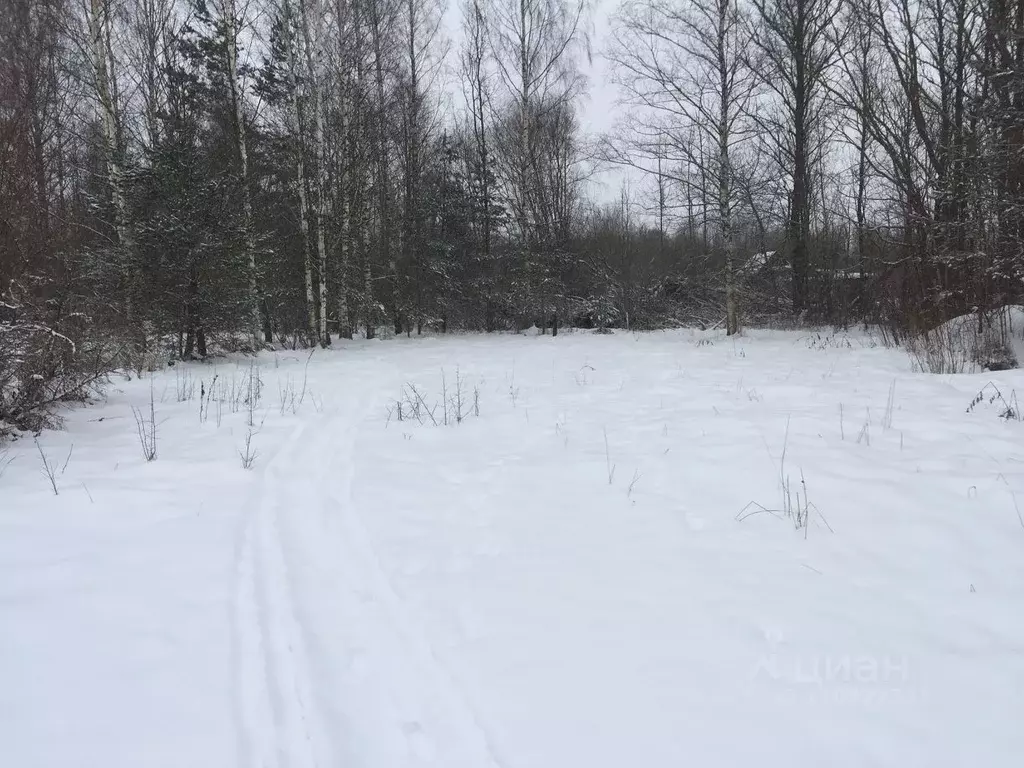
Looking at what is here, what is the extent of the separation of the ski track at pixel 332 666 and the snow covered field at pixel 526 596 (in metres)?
0.01

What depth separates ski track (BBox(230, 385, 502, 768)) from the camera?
179 cm

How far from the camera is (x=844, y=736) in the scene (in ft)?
5.88

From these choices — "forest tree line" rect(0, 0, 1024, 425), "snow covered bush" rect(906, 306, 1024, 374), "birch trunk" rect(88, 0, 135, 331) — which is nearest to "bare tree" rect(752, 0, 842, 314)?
"forest tree line" rect(0, 0, 1024, 425)

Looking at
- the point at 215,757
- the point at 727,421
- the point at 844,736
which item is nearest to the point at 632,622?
the point at 844,736

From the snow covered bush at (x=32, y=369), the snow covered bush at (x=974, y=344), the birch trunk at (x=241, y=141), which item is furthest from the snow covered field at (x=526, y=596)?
the birch trunk at (x=241, y=141)

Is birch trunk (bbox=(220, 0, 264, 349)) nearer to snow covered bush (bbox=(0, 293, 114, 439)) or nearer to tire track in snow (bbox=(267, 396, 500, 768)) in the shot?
snow covered bush (bbox=(0, 293, 114, 439))

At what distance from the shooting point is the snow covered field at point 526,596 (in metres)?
1.83

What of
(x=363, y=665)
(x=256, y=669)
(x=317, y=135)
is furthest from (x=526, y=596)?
(x=317, y=135)

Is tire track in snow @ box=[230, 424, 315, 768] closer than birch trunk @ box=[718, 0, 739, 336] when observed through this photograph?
Yes

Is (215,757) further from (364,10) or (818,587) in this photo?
(364,10)

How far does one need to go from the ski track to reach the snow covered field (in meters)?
0.01

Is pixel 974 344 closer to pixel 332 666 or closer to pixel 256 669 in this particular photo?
pixel 332 666

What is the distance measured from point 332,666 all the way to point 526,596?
0.94 meters

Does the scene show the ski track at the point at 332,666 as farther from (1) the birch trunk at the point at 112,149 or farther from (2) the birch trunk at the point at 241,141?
(2) the birch trunk at the point at 241,141
